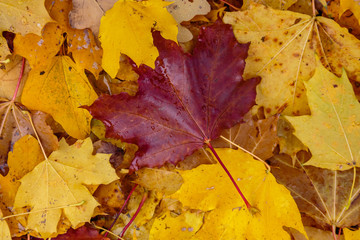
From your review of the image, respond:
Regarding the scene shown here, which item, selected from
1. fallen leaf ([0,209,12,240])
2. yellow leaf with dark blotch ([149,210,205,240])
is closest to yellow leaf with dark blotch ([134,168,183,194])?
yellow leaf with dark blotch ([149,210,205,240])

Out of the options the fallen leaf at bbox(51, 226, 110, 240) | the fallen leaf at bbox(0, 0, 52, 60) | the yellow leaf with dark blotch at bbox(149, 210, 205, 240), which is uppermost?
the fallen leaf at bbox(0, 0, 52, 60)


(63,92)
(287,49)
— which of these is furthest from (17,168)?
(287,49)

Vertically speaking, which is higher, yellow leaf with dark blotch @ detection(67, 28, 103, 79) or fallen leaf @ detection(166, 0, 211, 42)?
fallen leaf @ detection(166, 0, 211, 42)

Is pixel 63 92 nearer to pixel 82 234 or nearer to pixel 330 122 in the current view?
pixel 82 234

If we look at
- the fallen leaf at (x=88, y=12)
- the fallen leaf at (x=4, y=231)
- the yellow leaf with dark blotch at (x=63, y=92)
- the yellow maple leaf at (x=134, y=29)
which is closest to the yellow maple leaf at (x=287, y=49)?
the yellow maple leaf at (x=134, y=29)

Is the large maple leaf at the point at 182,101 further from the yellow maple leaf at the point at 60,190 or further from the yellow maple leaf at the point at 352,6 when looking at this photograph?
the yellow maple leaf at the point at 352,6

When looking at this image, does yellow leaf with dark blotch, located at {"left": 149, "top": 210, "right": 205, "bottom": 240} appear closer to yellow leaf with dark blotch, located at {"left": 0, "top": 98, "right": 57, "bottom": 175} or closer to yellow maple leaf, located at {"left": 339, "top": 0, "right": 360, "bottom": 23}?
yellow leaf with dark blotch, located at {"left": 0, "top": 98, "right": 57, "bottom": 175}
